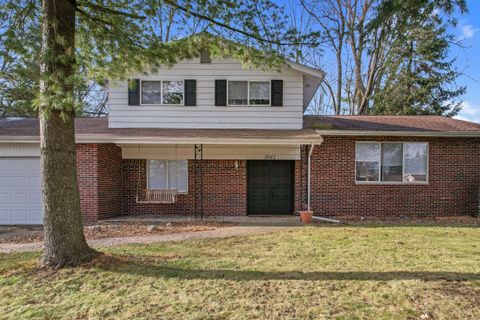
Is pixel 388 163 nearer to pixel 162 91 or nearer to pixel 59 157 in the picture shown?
Answer: pixel 162 91

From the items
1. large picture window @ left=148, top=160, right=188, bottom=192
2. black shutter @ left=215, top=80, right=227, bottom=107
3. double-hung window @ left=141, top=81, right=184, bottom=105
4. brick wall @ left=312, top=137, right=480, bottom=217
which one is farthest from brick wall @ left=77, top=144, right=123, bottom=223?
brick wall @ left=312, top=137, right=480, bottom=217

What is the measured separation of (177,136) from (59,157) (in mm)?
4692

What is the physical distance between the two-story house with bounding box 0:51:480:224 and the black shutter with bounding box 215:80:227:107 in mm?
35

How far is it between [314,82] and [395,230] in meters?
5.93

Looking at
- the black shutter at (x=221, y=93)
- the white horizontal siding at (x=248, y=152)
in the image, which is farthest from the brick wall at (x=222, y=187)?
the black shutter at (x=221, y=93)

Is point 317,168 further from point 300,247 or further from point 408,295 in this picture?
point 408,295

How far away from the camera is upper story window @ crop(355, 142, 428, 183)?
36.1ft

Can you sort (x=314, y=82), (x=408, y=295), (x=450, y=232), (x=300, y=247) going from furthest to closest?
(x=314, y=82)
(x=450, y=232)
(x=300, y=247)
(x=408, y=295)

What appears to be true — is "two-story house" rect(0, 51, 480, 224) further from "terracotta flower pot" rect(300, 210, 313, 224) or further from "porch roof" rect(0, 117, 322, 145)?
"terracotta flower pot" rect(300, 210, 313, 224)

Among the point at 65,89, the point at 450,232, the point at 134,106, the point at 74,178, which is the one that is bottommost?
the point at 450,232

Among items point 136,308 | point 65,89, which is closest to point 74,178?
point 65,89

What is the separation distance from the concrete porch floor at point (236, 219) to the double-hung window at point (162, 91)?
13.2 feet

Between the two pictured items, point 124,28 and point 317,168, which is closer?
point 124,28

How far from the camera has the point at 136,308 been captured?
3.89 meters
